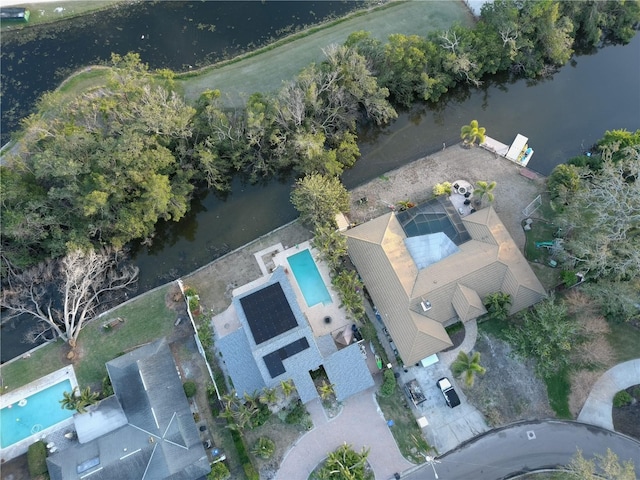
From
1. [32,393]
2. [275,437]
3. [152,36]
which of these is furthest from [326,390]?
[152,36]

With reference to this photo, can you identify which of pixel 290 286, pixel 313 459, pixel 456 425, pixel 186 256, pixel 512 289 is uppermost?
pixel 186 256

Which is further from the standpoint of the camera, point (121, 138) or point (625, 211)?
point (121, 138)

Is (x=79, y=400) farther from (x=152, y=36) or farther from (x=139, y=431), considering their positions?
(x=152, y=36)

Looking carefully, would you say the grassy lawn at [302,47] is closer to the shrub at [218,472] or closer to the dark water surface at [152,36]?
the dark water surface at [152,36]

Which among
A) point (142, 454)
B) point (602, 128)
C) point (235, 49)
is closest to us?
point (142, 454)

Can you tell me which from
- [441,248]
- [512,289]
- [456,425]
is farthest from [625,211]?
[456,425]

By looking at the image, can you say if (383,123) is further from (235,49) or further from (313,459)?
(313,459)

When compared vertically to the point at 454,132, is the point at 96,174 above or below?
above

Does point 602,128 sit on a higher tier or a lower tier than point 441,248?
higher
